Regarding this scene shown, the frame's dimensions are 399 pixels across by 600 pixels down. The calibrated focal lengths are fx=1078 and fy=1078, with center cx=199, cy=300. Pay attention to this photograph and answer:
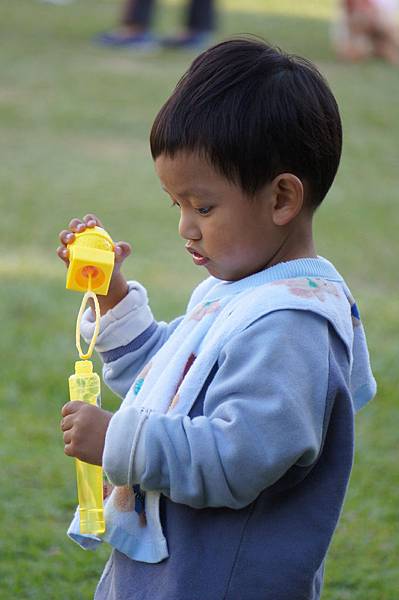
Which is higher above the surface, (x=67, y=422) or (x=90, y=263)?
(x=90, y=263)

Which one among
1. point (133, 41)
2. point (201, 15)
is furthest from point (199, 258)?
point (133, 41)

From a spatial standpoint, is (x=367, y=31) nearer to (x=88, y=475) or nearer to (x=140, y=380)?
(x=140, y=380)

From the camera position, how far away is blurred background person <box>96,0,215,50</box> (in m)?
11.4

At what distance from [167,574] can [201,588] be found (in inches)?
2.5

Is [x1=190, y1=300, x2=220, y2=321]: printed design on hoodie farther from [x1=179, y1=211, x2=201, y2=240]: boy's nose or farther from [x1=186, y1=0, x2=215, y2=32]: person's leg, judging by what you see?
[x1=186, y1=0, x2=215, y2=32]: person's leg

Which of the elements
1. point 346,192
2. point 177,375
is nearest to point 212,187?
point 177,375

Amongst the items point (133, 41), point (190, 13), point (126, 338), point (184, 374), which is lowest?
point (133, 41)

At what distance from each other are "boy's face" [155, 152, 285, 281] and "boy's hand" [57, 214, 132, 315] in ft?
0.71

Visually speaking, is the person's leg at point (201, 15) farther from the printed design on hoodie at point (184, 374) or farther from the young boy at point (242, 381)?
the printed design on hoodie at point (184, 374)

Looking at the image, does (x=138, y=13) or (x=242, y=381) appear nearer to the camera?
(x=242, y=381)

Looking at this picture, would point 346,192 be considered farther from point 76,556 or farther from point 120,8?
point 120,8

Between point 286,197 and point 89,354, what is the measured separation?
1.39 ft

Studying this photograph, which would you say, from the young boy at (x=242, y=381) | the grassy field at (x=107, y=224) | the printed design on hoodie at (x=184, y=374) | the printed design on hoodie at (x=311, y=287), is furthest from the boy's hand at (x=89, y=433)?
the grassy field at (x=107, y=224)

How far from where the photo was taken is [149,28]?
11.8 metres
